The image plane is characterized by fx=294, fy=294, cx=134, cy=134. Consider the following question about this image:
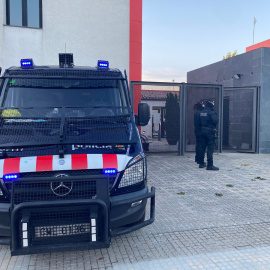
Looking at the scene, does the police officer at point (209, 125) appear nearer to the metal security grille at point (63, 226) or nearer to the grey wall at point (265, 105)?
the grey wall at point (265, 105)

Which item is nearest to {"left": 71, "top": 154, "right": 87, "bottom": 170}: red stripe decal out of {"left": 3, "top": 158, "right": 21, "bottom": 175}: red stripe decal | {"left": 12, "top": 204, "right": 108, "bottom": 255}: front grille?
{"left": 12, "top": 204, "right": 108, "bottom": 255}: front grille

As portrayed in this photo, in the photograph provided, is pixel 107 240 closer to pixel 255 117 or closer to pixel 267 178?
pixel 267 178

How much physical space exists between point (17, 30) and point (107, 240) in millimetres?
8918

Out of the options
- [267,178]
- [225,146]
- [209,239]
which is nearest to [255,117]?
[225,146]

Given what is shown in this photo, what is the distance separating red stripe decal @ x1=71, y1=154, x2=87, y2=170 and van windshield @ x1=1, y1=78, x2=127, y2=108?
1133mm

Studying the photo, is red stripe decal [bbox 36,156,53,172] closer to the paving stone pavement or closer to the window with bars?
the paving stone pavement

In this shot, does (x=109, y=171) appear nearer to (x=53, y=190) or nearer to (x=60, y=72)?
(x=53, y=190)

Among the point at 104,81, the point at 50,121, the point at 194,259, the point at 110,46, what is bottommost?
the point at 194,259

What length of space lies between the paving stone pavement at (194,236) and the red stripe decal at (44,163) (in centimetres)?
111

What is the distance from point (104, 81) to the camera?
13.6 ft

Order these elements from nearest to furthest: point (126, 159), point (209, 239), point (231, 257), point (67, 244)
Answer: point (67, 244)
point (126, 159)
point (231, 257)
point (209, 239)

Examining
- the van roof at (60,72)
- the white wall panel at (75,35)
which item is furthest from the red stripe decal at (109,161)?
the white wall panel at (75,35)

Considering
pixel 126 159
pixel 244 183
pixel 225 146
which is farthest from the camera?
pixel 225 146

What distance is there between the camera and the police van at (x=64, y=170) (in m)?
2.71
